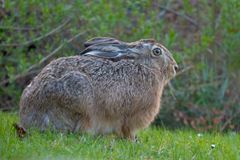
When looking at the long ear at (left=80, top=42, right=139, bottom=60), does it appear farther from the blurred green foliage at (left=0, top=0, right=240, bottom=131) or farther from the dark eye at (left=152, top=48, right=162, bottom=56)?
the blurred green foliage at (left=0, top=0, right=240, bottom=131)

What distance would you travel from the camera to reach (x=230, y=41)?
12.4 meters

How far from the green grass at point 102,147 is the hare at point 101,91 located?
0.63 ft

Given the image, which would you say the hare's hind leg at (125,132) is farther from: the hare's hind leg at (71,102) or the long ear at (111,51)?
the long ear at (111,51)

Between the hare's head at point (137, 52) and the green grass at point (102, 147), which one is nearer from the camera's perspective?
the green grass at point (102, 147)

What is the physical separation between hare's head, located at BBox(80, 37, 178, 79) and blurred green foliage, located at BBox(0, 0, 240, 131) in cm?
274

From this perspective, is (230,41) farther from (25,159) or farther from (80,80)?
(25,159)

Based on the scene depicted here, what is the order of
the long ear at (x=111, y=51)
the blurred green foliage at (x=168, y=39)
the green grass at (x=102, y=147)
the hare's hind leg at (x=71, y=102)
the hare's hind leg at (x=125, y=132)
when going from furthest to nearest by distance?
1. the blurred green foliage at (x=168, y=39)
2. the long ear at (x=111, y=51)
3. the hare's hind leg at (x=125, y=132)
4. the hare's hind leg at (x=71, y=102)
5. the green grass at (x=102, y=147)

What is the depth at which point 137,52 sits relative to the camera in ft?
26.3

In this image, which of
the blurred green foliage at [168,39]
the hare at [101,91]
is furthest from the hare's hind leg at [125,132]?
the blurred green foliage at [168,39]

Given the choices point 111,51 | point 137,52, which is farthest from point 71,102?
point 137,52

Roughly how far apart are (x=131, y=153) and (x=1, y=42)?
5.64m

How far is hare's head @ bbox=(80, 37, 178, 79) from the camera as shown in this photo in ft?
26.2

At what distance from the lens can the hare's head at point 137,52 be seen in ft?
26.2

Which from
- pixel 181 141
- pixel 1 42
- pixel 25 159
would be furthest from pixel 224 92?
pixel 25 159
